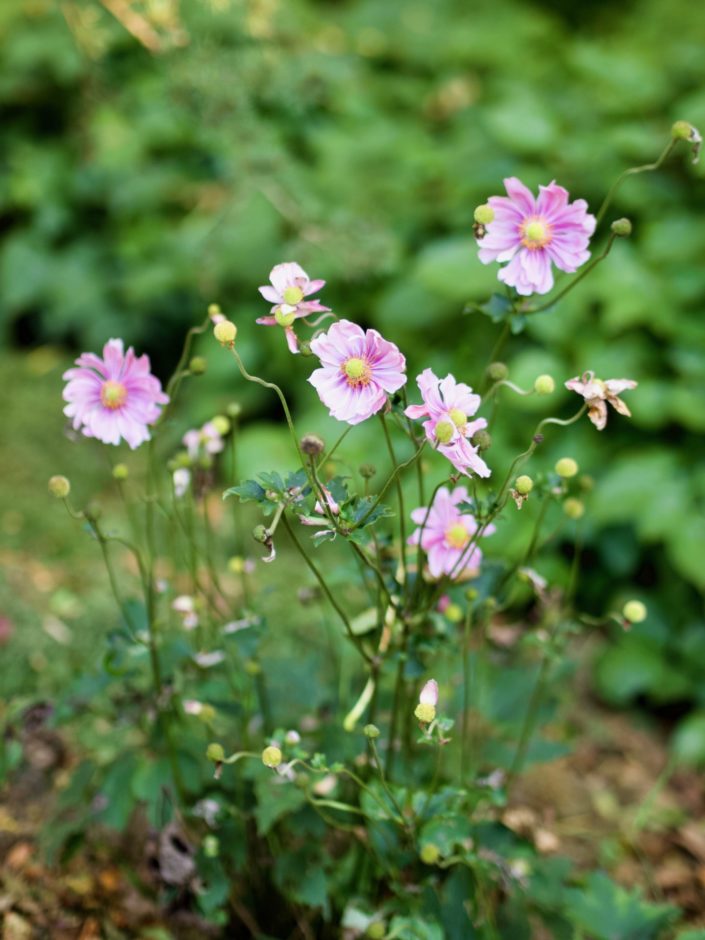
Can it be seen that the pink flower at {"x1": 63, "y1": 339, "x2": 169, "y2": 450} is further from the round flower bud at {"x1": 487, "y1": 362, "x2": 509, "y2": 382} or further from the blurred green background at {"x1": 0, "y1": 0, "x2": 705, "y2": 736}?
the blurred green background at {"x1": 0, "y1": 0, "x2": 705, "y2": 736}

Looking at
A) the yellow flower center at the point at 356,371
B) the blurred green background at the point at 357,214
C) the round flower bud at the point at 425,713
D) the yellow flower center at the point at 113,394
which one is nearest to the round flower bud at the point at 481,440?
the yellow flower center at the point at 356,371

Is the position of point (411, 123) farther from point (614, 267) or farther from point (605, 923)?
point (605, 923)

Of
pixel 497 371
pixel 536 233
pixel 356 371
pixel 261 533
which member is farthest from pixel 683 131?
pixel 261 533

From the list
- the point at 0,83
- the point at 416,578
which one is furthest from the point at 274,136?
the point at 416,578

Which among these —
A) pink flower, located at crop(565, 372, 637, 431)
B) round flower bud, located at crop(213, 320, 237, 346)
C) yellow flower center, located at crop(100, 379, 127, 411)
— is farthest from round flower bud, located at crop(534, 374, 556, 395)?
yellow flower center, located at crop(100, 379, 127, 411)

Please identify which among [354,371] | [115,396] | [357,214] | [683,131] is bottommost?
[357,214]

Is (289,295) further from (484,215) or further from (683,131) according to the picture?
(683,131)
